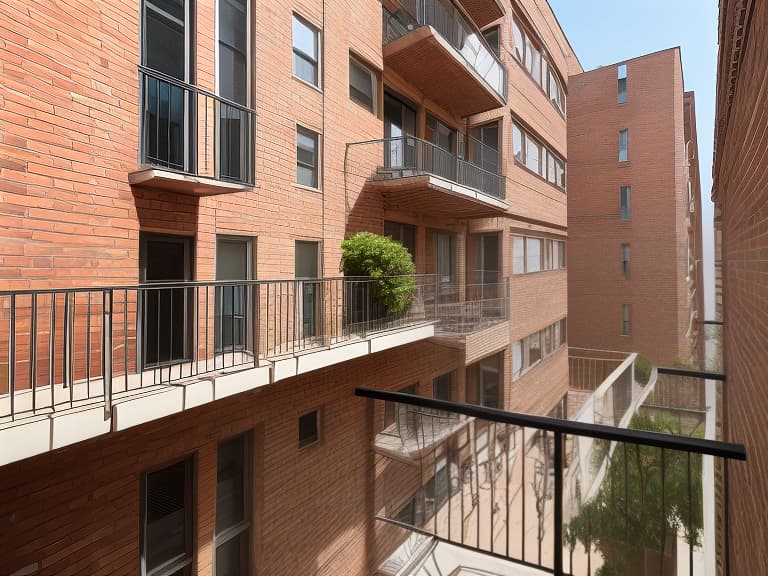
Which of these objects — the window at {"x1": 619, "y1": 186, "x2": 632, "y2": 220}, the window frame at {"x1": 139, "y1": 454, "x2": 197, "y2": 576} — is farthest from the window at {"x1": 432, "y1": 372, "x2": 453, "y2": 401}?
the window at {"x1": 619, "y1": 186, "x2": 632, "y2": 220}

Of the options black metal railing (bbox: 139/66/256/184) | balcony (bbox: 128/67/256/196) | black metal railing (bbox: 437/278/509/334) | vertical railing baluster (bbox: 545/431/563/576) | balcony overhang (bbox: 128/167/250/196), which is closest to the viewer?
vertical railing baluster (bbox: 545/431/563/576)

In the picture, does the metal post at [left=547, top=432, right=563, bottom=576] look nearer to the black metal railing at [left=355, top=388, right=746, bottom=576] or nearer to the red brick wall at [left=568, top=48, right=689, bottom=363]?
the black metal railing at [left=355, top=388, right=746, bottom=576]

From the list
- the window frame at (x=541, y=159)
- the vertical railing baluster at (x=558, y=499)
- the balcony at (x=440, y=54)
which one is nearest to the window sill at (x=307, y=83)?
the balcony at (x=440, y=54)

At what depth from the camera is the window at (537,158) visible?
12.5 meters

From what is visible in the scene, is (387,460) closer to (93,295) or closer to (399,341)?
(399,341)

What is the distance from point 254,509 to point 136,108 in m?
4.98

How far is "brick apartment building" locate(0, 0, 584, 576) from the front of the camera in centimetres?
361

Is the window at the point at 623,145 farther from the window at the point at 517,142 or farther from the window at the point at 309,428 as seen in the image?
the window at the point at 309,428

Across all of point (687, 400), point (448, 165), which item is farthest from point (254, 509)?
point (687, 400)

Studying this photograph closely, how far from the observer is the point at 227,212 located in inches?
220

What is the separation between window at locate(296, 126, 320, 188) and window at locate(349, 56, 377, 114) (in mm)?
1442

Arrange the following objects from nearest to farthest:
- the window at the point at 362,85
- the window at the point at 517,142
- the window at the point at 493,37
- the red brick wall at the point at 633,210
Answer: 1. the window at the point at 362,85
2. the window at the point at 493,37
3. the window at the point at 517,142
4. the red brick wall at the point at 633,210

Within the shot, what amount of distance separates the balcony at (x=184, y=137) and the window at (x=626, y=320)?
812 inches

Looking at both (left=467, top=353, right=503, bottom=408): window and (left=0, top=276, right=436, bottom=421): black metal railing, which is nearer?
(left=0, top=276, right=436, bottom=421): black metal railing
